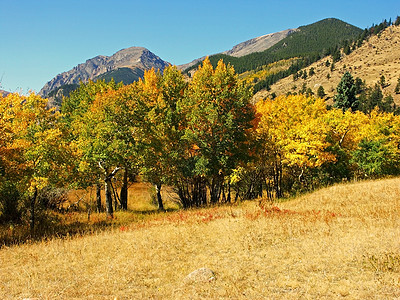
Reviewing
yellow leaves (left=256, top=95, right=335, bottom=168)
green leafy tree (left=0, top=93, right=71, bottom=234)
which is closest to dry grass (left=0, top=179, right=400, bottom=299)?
green leafy tree (left=0, top=93, right=71, bottom=234)

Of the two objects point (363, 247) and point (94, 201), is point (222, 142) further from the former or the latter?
point (94, 201)

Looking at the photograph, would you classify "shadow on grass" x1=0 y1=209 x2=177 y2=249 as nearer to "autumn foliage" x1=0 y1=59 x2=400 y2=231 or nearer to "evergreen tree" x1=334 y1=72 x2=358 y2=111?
"autumn foliage" x1=0 y1=59 x2=400 y2=231

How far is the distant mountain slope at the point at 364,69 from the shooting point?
142750 mm

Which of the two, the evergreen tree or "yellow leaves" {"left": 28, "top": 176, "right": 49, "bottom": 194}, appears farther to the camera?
the evergreen tree

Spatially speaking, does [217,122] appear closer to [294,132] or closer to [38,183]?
[294,132]

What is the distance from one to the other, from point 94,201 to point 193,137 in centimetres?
1801

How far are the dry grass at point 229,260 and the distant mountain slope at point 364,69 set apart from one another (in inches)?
5414

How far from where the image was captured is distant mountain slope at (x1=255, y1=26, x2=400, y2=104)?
142750mm

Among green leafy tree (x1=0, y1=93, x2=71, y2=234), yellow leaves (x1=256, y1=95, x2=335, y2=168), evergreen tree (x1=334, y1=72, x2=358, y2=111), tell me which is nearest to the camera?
green leafy tree (x1=0, y1=93, x2=71, y2=234)

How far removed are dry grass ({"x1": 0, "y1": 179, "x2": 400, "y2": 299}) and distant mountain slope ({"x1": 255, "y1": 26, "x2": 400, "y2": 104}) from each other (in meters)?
138

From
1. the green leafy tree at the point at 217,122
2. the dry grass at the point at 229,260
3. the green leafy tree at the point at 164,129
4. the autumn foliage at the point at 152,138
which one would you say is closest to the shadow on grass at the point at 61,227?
the autumn foliage at the point at 152,138

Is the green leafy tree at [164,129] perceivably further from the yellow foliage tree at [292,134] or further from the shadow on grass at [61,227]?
the yellow foliage tree at [292,134]

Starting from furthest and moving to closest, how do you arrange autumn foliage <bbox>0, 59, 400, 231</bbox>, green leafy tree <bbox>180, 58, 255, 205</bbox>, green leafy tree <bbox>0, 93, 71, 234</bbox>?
1. green leafy tree <bbox>180, 58, 255, 205</bbox>
2. autumn foliage <bbox>0, 59, 400, 231</bbox>
3. green leafy tree <bbox>0, 93, 71, 234</bbox>

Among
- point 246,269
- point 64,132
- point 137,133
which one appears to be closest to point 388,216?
point 246,269
